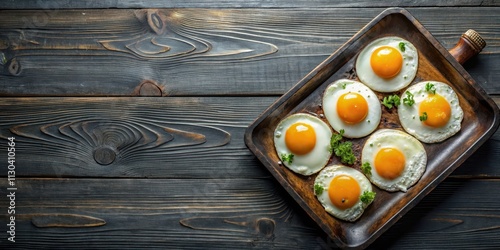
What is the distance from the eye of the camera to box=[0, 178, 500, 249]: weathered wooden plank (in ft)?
7.19

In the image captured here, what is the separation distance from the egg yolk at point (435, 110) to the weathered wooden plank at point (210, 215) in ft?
1.04

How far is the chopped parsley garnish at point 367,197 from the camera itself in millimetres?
2066

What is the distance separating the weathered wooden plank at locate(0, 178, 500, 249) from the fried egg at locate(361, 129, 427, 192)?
17 cm

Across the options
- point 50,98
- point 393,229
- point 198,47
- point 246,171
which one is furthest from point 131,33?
point 393,229

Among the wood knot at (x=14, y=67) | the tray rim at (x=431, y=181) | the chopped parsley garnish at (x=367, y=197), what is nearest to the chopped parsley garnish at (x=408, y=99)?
the tray rim at (x=431, y=181)

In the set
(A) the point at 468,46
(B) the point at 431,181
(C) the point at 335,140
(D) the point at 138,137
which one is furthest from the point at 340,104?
(D) the point at 138,137

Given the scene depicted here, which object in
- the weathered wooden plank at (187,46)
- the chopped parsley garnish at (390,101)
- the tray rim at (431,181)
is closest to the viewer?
the tray rim at (431,181)

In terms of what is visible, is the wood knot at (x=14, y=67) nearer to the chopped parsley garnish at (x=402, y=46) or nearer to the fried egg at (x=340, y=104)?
the fried egg at (x=340, y=104)

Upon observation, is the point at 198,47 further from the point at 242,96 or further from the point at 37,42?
the point at 37,42

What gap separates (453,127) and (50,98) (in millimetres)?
1894

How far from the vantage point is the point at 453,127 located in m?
2.13

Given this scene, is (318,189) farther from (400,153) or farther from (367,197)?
(400,153)

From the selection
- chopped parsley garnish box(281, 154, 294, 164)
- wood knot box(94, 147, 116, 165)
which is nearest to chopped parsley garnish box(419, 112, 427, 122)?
chopped parsley garnish box(281, 154, 294, 164)

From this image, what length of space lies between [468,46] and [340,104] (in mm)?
633
